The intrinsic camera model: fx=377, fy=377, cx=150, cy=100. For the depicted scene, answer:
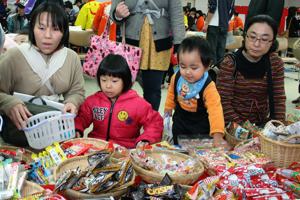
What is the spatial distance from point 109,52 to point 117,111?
24.7 inches

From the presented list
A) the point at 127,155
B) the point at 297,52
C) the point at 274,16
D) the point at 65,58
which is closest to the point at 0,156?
the point at 127,155

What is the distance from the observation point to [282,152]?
188 cm

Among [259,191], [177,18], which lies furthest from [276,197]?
[177,18]

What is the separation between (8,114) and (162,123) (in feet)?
3.08

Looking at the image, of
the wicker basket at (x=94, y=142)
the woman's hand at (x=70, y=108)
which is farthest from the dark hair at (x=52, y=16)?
the wicker basket at (x=94, y=142)

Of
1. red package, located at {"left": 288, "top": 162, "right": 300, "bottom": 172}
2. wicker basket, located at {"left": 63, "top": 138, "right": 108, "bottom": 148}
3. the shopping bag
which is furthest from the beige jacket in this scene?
red package, located at {"left": 288, "top": 162, "right": 300, "bottom": 172}

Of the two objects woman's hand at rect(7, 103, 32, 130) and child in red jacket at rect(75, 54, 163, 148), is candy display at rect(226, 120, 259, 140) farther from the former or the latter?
woman's hand at rect(7, 103, 32, 130)

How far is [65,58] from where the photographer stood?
2479mm

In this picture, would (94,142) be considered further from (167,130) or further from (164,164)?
(167,130)

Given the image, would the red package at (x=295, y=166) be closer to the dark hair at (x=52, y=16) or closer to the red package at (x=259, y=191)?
the red package at (x=259, y=191)

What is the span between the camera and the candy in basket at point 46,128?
6.76ft

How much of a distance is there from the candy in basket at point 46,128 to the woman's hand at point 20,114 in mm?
35

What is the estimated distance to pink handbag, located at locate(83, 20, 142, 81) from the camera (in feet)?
9.19

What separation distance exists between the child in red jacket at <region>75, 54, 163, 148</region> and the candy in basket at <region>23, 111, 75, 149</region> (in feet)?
0.91
